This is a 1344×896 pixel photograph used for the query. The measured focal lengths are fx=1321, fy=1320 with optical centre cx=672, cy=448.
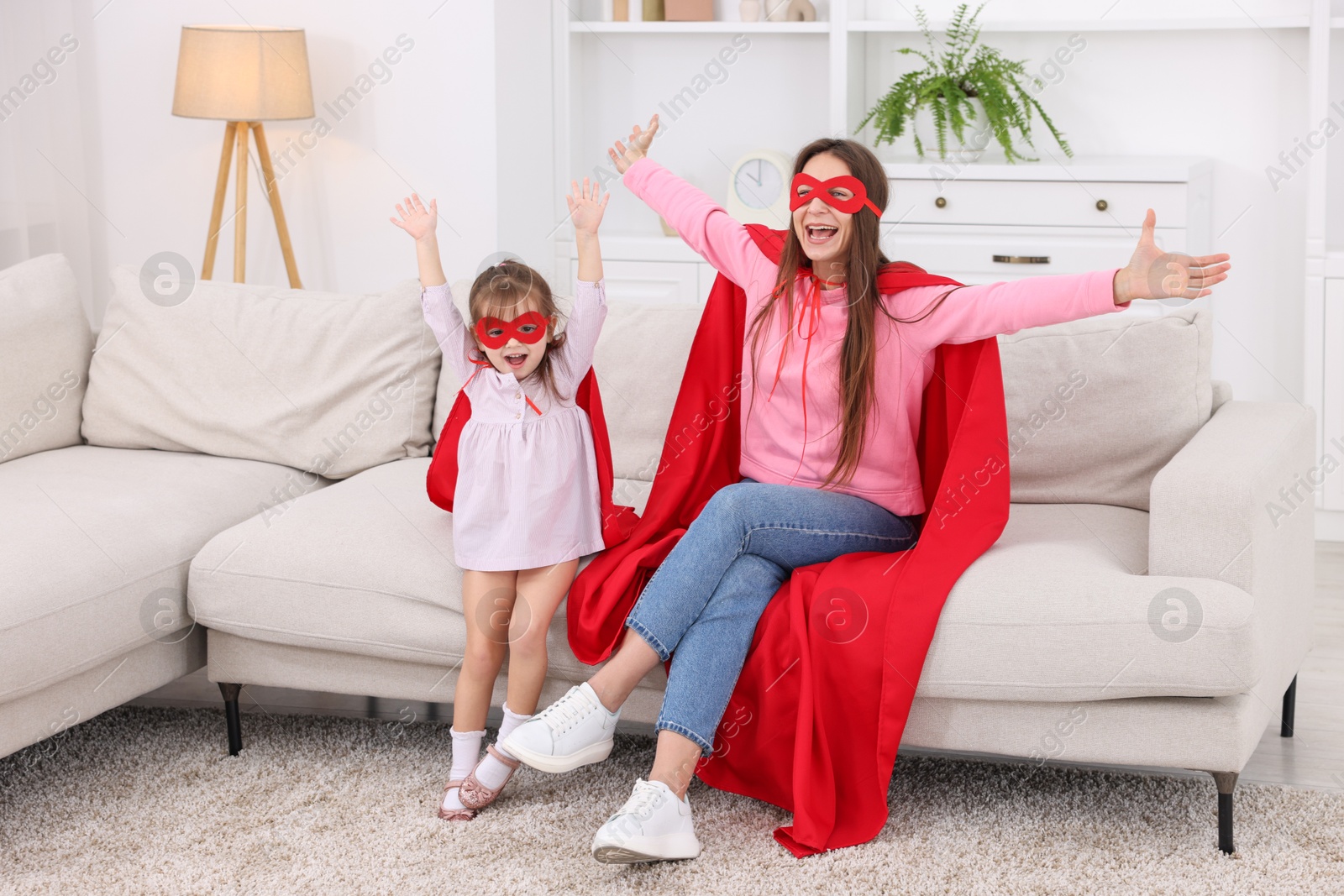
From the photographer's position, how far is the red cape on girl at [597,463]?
6.86 feet

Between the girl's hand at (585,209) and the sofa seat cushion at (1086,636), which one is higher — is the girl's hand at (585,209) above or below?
above

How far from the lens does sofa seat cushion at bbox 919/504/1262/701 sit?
176 centimetres

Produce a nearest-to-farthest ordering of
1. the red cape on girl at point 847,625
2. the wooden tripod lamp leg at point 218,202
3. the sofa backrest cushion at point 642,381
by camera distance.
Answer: the red cape on girl at point 847,625 < the sofa backrest cushion at point 642,381 < the wooden tripod lamp leg at point 218,202

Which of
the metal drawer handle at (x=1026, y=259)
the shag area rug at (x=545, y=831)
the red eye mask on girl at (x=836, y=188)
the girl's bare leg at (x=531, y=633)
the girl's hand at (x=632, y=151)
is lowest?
the shag area rug at (x=545, y=831)

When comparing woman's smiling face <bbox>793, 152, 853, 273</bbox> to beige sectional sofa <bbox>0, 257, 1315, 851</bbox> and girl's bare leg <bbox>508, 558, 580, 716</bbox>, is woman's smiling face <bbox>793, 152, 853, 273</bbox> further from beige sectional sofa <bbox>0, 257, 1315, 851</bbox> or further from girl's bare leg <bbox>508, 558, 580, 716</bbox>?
girl's bare leg <bbox>508, 558, 580, 716</bbox>

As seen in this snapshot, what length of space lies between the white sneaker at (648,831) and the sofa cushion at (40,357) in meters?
1.52

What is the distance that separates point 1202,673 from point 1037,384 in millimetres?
659

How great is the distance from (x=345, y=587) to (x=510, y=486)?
0.32m

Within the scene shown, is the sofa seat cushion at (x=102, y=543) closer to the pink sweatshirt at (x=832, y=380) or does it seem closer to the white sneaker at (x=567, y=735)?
the white sneaker at (x=567, y=735)

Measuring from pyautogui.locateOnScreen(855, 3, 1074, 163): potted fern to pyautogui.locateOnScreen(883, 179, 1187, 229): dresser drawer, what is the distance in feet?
0.38

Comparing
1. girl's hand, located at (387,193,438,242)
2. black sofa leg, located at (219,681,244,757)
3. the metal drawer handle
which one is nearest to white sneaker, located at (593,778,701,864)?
black sofa leg, located at (219,681,244,757)

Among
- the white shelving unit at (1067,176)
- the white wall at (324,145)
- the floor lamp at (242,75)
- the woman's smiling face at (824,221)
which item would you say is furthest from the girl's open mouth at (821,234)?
the floor lamp at (242,75)

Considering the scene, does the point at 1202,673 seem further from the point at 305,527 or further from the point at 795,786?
the point at 305,527

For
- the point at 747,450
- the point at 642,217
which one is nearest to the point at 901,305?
the point at 747,450
